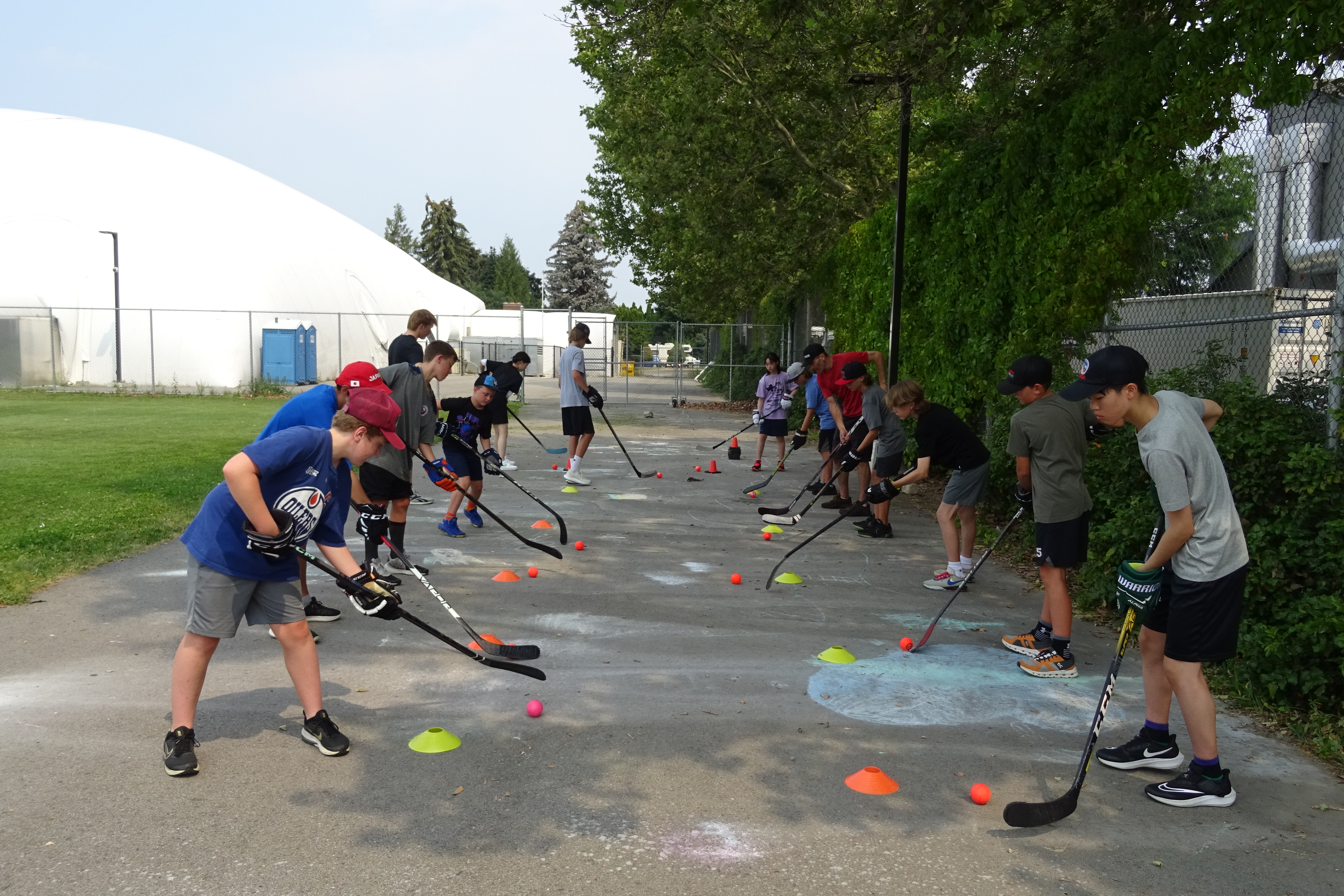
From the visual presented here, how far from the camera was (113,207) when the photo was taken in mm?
35344

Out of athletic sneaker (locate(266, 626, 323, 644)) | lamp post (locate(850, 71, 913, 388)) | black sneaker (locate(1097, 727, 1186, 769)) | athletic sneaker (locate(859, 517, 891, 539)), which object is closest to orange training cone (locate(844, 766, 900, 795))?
black sneaker (locate(1097, 727, 1186, 769))

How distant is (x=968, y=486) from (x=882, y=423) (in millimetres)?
2386

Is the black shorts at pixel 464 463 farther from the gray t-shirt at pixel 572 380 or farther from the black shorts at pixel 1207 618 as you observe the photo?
the black shorts at pixel 1207 618

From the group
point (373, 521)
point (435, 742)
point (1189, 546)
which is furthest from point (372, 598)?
point (1189, 546)

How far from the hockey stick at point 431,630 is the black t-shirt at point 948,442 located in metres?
3.73

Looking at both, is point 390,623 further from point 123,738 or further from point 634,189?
point 634,189

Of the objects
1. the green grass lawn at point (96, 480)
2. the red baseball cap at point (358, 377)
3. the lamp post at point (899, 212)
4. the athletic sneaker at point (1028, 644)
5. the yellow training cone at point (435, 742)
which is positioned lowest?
the yellow training cone at point (435, 742)

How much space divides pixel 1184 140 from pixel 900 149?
5.11 meters

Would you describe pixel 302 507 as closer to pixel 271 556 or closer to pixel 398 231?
pixel 271 556

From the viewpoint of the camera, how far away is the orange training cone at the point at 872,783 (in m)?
4.05

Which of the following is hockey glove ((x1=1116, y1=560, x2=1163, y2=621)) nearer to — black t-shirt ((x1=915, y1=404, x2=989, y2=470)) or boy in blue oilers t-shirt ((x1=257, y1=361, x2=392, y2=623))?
black t-shirt ((x1=915, y1=404, x2=989, y2=470))

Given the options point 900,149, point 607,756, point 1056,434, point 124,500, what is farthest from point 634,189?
point 607,756

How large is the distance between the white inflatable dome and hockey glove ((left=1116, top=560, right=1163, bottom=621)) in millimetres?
32092

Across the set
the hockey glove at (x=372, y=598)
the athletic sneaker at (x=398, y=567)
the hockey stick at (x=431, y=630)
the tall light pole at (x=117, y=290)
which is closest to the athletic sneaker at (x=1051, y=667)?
the hockey stick at (x=431, y=630)
